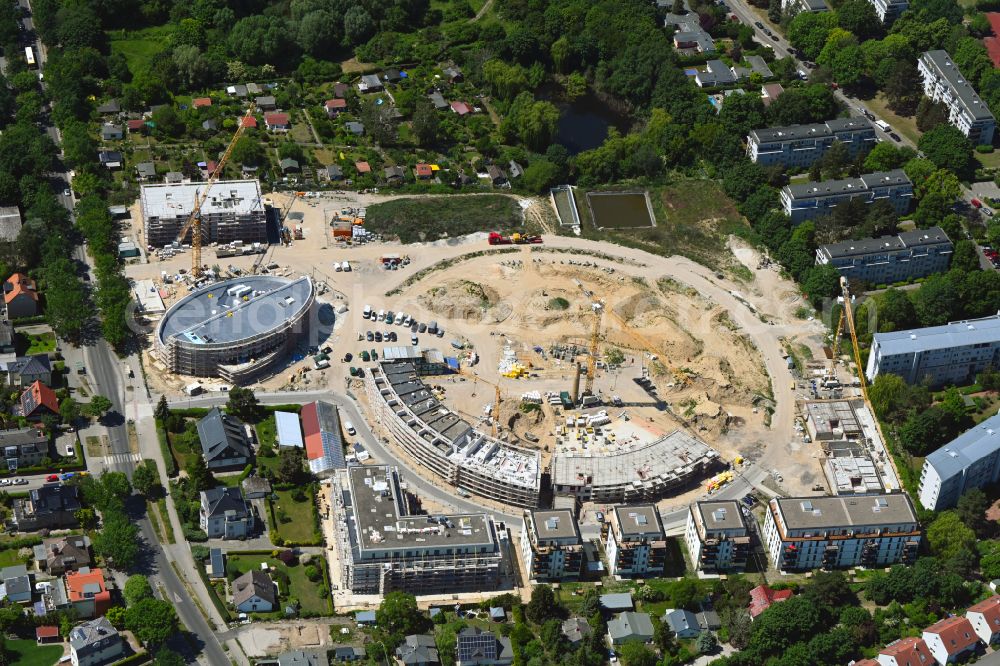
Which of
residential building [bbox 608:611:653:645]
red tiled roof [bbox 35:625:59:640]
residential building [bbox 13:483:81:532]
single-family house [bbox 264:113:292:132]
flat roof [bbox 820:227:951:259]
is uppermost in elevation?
single-family house [bbox 264:113:292:132]

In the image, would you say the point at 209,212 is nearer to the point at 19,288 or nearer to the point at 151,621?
the point at 19,288

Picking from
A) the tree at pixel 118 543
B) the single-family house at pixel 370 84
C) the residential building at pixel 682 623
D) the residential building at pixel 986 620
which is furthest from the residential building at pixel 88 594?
the single-family house at pixel 370 84

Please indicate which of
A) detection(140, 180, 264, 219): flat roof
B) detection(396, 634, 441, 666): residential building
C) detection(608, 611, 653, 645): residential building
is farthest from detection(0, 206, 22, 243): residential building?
detection(608, 611, 653, 645): residential building

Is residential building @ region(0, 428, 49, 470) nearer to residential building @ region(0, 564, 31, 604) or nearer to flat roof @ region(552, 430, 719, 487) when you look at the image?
residential building @ region(0, 564, 31, 604)

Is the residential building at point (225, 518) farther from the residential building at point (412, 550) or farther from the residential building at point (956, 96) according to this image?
the residential building at point (956, 96)

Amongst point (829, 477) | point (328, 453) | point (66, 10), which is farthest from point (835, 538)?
point (66, 10)

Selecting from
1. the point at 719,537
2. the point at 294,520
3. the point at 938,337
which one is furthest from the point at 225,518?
the point at 938,337
